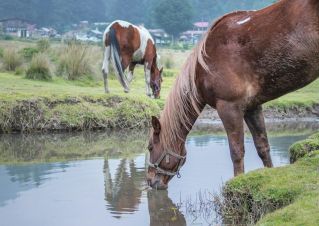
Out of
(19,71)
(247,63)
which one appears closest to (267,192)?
(247,63)

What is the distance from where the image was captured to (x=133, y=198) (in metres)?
7.06

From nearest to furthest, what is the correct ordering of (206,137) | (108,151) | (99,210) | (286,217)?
1. (286,217)
2. (99,210)
3. (108,151)
4. (206,137)

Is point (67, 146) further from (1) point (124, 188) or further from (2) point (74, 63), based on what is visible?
(2) point (74, 63)

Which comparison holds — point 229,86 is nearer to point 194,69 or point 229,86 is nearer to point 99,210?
point 194,69

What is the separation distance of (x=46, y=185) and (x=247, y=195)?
9.99 feet

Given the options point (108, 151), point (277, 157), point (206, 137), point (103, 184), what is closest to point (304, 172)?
point (103, 184)

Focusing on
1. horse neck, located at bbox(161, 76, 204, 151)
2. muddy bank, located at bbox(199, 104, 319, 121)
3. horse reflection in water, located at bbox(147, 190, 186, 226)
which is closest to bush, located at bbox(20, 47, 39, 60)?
muddy bank, located at bbox(199, 104, 319, 121)

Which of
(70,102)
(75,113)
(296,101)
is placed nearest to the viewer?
(75,113)

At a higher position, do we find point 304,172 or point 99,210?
point 304,172

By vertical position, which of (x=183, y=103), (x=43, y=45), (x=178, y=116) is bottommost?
(x=43, y=45)

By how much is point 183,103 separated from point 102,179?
8.54 ft

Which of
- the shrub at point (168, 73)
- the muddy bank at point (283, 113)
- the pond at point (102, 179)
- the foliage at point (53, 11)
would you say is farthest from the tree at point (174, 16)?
the pond at point (102, 179)

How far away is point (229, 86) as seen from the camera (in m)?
5.54

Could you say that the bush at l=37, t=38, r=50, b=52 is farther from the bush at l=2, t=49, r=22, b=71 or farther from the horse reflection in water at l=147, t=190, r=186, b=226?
the horse reflection in water at l=147, t=190, r=186, b=226
